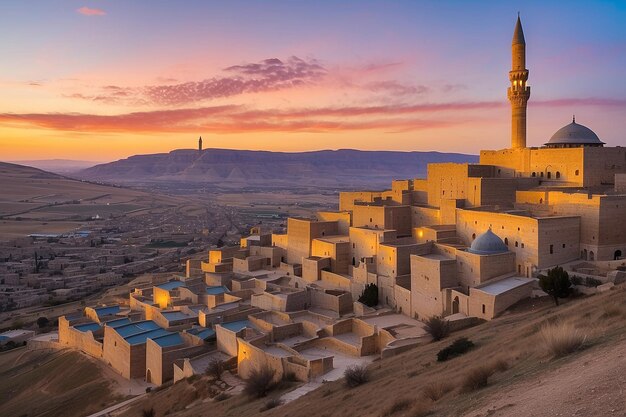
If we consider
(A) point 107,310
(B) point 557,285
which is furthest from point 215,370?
(A) point 107,310

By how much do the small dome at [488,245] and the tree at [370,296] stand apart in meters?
4.79

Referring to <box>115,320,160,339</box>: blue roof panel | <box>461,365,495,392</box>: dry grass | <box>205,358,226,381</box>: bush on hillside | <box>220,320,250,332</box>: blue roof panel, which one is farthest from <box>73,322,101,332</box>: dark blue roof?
<box>461,365,495,392</box>: dry grass

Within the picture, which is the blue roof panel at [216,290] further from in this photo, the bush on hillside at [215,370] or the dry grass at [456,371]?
the dry grass at [456,371]

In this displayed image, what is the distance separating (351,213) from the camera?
3247cm

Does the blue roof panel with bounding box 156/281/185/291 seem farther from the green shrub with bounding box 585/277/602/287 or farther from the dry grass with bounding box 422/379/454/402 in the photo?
the dry grass with bounding box 422/379/454/402

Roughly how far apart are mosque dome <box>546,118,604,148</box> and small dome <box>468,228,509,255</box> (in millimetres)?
9563

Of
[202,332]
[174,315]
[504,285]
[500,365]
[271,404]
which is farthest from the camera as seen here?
[174,315]

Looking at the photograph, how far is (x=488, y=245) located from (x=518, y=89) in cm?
1341

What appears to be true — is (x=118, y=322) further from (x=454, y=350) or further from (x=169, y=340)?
(x=454, y=350)

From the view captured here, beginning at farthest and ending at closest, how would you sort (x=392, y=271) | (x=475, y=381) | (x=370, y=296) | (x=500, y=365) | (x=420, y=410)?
1. (x=392, y=271)
2. (x=370, y=296)
3. (x=500, y=365)
4. (x=475, y=381)
5. (x=420, y=410)

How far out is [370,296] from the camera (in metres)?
24.7

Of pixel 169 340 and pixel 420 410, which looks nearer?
pixel 420 410

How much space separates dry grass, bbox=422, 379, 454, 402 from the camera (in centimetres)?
960

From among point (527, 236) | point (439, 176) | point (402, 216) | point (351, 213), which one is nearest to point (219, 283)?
point (351, 213)
